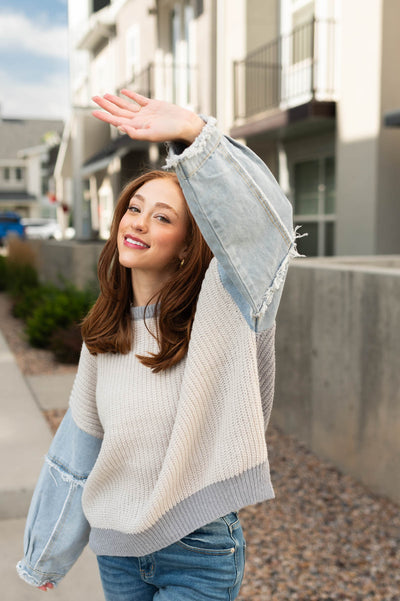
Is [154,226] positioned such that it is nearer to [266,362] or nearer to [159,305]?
[159,305]

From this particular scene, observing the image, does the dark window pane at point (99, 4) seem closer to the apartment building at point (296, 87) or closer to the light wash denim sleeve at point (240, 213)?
the apartment building at point (296, 87)

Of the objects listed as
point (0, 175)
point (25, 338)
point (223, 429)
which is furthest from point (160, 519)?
point (0, 175)

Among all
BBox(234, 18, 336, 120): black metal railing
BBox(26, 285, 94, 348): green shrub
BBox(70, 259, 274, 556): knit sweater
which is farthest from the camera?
BBox(234, 18, 336, 120): black metal railing

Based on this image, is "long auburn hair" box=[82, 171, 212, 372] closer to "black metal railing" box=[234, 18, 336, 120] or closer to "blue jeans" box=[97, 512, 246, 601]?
"blue jeans" box=[97, 512, 246, 601]

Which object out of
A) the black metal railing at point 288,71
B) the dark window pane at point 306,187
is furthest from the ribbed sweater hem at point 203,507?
the dark window pane at point 306,187

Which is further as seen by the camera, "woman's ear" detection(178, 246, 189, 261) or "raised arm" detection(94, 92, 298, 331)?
"woman's ear" detection(178, 246, 189, 261)

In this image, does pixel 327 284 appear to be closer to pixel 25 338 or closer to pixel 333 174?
pixel 25 338

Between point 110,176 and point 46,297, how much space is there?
983 centimetres

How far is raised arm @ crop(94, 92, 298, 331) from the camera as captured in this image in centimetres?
130

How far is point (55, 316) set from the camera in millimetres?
8008

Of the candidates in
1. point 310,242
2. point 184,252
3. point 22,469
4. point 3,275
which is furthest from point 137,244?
point 3,275

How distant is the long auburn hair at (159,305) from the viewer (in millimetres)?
1578

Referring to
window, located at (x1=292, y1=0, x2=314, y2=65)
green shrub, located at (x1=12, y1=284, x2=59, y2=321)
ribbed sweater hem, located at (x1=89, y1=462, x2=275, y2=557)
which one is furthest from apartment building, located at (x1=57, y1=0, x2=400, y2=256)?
ribbed sweater hem, located at (x1=89, y1=462, x2=275, y2=557)

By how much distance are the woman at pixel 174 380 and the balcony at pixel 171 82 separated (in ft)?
38.6
